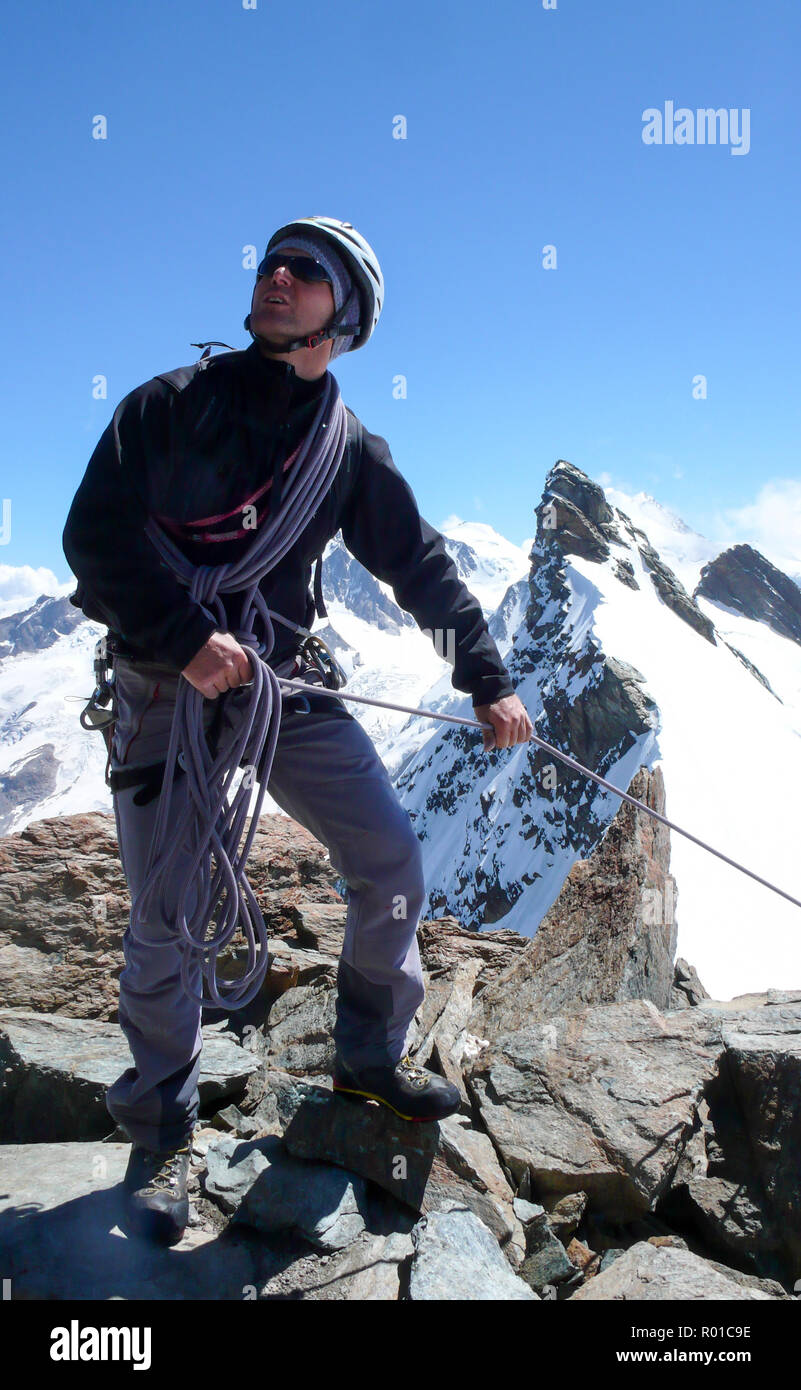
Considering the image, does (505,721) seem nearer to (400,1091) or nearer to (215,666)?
(215,666)

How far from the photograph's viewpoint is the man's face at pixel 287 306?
348 cm

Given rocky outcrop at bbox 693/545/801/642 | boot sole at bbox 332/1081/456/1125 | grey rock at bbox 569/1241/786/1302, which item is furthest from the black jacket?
rocky outcrop at bbox 693/545/801/642

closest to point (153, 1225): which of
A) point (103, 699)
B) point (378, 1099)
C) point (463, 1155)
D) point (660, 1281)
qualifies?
point (378, 1099)

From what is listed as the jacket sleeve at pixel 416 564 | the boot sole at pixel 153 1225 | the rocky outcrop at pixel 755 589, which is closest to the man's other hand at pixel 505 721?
the jacket sleeve at pixel 416 564

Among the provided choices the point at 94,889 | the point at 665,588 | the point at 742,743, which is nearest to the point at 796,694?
the point at 665,588

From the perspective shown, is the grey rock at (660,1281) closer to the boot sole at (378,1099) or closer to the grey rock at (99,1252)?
the boot sole at (378,1099)

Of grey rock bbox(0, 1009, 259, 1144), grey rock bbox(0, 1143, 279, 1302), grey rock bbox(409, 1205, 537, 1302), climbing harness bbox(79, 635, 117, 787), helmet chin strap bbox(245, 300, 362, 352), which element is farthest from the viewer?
grey rock bbox(0, 1009, 259, 1144)

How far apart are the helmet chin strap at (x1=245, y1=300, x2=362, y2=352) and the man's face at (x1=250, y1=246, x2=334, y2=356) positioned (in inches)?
0.9

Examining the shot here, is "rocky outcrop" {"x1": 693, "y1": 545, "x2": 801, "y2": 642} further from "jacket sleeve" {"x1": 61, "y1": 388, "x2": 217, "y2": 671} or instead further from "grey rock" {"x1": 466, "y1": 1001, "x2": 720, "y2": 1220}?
"jacket sleeve" {"x1": 61, "y1": 388, "x2": 217, "y2": 671}

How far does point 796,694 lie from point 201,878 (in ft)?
448

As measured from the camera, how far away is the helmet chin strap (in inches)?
137

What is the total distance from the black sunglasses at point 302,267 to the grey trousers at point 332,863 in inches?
68.1

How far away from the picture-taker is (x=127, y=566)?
10.4 feet

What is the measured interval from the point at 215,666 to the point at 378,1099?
2074mm
